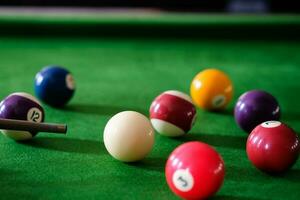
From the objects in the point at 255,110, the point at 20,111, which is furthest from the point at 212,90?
the point at 20,111

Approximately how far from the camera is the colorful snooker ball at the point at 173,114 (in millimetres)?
3139

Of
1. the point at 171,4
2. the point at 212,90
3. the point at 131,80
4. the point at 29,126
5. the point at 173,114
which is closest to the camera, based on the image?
the point at 29,126

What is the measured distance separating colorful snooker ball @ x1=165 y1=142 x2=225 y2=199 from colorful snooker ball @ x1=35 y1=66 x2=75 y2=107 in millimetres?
1687

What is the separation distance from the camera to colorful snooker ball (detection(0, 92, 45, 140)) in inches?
119

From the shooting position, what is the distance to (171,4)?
846 centimetres

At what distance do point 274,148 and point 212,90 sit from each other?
1.19m

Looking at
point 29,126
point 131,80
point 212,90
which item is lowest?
point 131,80

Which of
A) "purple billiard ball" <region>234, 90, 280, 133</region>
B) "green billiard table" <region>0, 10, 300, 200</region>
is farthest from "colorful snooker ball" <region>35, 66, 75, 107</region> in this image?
"purple billiard ball" <region>234, 90, 280, 133</region>

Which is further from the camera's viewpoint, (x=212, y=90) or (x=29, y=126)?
(x=212, y=90)

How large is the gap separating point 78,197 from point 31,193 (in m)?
0.24

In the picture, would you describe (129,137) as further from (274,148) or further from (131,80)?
(131,80)

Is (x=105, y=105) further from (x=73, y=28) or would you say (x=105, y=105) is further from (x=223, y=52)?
(x=73, y=28)

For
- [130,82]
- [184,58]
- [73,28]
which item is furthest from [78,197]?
[73,28]

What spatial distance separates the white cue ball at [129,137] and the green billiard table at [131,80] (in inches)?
3.1
